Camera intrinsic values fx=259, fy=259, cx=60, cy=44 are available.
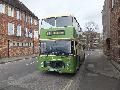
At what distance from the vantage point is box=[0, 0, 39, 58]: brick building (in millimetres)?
41406

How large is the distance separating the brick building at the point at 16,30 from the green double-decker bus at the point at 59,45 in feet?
78.5

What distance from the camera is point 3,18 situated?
41.3 m

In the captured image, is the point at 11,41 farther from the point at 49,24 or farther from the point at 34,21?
the point at 49,24

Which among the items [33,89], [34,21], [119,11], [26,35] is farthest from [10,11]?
[33,89]

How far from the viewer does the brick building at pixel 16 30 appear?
41406mm

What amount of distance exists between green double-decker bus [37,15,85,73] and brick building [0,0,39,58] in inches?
942

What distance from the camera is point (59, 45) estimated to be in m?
17.4

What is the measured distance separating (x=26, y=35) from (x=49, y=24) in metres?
36.6

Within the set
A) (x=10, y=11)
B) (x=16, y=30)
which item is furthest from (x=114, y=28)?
(x=16, y=30)

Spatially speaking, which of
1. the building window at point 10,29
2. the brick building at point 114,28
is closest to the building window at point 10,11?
the building window at point 10,29

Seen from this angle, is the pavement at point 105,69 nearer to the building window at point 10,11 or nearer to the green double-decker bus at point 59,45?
the green double-decker bus at point 59,45

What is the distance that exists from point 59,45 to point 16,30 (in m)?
31.4

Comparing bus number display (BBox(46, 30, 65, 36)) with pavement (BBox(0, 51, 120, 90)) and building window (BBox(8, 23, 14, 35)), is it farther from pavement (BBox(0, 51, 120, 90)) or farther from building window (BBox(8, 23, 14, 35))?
building window (BBox(8, 23, 14, 35))

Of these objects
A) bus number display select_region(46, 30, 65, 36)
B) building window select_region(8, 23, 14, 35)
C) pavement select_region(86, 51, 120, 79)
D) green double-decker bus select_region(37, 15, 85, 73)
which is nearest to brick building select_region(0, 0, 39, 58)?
building window select_region(8, 23, 14, 35)
